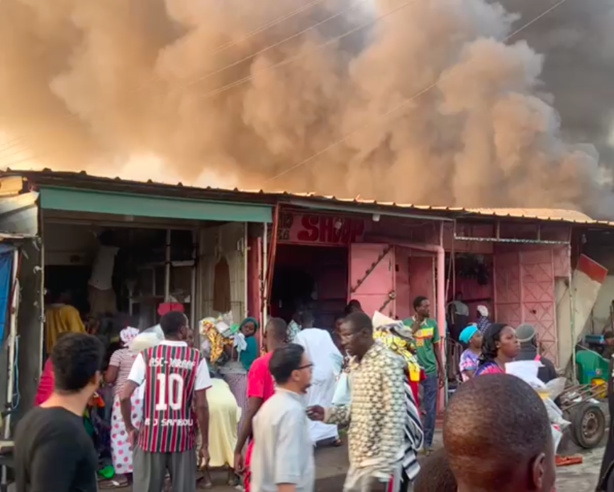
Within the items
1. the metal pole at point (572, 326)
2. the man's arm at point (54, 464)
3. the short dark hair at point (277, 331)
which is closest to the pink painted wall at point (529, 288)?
the metal pole at point (572, 326)

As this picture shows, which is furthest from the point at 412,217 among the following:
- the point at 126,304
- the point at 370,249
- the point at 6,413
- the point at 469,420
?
the point at 469,420

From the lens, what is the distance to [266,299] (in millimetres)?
7734

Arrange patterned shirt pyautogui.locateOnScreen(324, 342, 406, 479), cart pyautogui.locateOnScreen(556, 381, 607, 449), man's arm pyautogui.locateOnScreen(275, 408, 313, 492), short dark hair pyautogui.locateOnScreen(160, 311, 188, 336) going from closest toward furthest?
man's arm pyautogui.locateOnScreen(275, 408, 313, 492)
patterned shirt pyautogui.locateOnScreen(324, 342, 406, 479)
short dark hair pyautogui.locateOnScreen(160, 311, 188, 336)
cart pyautogui.locateOnScreen(556, 381, 607, 449)

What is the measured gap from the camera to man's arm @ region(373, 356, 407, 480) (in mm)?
3340

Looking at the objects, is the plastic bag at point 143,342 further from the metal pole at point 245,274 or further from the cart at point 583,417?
the cart at point 583,417

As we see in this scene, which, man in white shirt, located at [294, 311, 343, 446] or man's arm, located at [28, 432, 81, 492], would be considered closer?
man's arm, located at [28, 432, 81, 492]

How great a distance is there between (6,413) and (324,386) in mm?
3237

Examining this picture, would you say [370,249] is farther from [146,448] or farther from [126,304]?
[146,448]

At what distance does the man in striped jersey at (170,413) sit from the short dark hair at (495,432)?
117 inches

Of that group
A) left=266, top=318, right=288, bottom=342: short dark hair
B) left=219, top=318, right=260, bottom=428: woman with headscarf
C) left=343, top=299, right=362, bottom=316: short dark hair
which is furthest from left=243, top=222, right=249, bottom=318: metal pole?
left=266, top=318, right=288, bottom=342: short dark hair

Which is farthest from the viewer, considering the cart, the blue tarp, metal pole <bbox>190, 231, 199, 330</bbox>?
metal pole <bbox>190, 231, 199, 330</bbox>

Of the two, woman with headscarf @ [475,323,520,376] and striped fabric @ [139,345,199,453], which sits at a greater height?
woman with headscarf @ [475,323,520,376]

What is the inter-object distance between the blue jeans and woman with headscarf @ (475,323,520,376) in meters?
3.59

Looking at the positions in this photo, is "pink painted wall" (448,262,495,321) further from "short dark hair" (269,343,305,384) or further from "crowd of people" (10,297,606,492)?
"short dark hair" (269,343,305,384)
